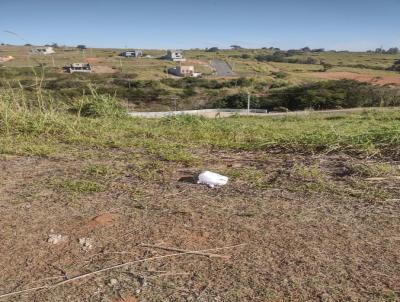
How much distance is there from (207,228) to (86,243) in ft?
1.79

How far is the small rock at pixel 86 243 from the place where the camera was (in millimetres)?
2041


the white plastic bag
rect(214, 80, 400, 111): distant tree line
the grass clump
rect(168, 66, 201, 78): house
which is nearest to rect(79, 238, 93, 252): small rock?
the grass clump

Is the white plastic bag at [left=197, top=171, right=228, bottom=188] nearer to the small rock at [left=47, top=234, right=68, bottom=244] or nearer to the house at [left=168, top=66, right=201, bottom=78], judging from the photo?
the small rock at [left=47, top=234, right=68, bottom=244]

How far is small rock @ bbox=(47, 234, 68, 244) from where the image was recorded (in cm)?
211

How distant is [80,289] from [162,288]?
11.5 inches

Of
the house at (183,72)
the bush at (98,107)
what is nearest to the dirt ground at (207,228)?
the bush at (98,107)

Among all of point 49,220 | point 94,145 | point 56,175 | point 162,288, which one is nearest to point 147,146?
point 94,145

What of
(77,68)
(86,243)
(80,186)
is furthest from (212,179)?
(77,68)

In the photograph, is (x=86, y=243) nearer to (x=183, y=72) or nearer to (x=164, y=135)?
(x=164, y=135)

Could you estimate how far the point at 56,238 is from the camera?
214 centimetres

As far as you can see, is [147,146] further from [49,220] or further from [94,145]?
[49,220]

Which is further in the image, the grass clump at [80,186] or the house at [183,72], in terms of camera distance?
the house at [183,72]

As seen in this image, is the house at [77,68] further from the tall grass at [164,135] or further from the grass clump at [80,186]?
the grass clump at [80,186]

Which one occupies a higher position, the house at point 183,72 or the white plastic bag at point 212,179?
the white plastic bag at point 212,179
